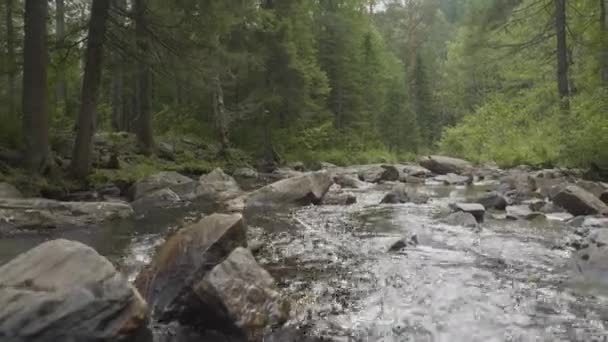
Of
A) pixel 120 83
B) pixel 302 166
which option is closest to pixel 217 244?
pixel 302 166

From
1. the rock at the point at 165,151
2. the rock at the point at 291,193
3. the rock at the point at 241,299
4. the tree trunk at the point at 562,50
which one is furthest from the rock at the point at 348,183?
the rock at the point at 241,299

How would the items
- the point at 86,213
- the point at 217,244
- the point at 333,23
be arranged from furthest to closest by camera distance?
the point at 333,23 < the point at 86,213 < the point at 217,244

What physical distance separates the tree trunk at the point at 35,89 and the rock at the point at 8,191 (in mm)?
1383

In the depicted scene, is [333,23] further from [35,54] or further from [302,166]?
[35,54]

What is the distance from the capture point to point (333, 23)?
32.0 meters

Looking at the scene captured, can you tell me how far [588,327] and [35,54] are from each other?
11.1 m

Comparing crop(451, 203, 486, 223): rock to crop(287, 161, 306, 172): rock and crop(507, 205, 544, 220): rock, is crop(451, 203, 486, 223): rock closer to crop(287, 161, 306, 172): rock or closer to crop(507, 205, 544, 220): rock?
crop(507, 205, 544, 220): rock

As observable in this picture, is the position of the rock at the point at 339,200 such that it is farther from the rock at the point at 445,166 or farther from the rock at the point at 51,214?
the rock at the point at 445,166

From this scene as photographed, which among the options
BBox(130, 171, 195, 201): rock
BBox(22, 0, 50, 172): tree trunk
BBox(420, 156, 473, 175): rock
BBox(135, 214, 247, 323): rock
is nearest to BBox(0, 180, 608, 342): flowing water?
BBox(135, 214, 247, 323): rock

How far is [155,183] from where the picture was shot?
12000 mm

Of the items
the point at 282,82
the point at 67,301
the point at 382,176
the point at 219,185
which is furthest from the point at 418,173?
the point at 67,301

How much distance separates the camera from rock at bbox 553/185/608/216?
9.04 meters

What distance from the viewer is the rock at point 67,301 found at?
139 inches

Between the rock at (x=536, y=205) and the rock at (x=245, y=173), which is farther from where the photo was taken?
the rock at (x=245, y=173)
